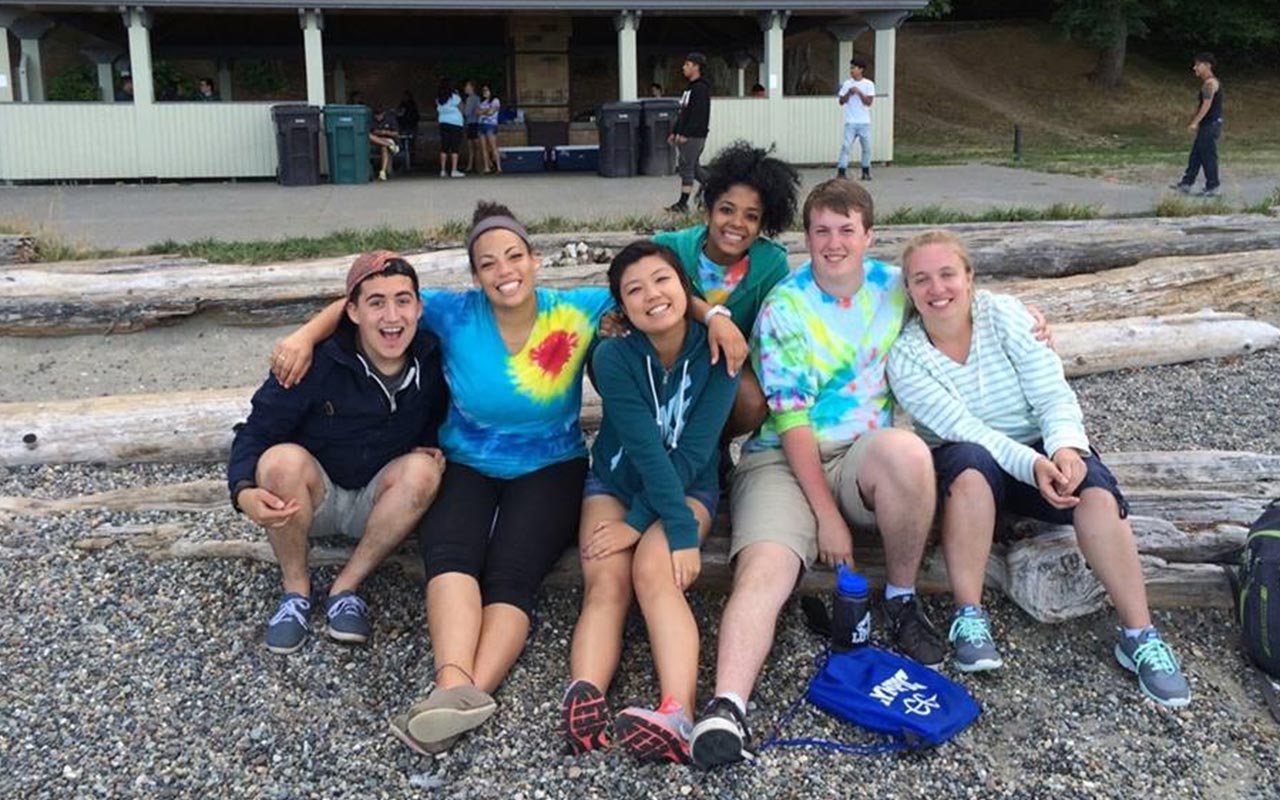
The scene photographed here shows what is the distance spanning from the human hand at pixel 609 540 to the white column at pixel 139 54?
54.6ft

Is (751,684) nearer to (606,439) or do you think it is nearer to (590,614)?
(590,614)

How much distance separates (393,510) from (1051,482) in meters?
2.06

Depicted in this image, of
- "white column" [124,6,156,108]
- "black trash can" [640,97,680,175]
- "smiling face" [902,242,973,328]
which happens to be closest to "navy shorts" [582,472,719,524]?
"smiling face" [902,242,973,328]

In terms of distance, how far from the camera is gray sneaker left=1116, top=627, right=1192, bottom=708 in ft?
11.0

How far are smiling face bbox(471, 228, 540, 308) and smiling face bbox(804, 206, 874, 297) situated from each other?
938mm

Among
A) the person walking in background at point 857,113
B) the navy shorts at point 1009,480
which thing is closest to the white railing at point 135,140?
the person walking in background at point 857,113

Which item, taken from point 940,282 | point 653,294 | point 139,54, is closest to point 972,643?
point 940,282

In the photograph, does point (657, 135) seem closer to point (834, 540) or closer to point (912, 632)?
point (834, 540)

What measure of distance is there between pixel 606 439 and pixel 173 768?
161cm

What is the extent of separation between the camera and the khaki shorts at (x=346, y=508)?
3.91 meters

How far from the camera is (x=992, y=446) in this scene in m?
3.66

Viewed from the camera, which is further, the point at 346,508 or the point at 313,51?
the point at 313,51

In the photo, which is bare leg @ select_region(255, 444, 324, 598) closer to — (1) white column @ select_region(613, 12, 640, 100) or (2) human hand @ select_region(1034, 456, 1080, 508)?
(2) human hand @ select_region(1034, 456, 1080, 508)

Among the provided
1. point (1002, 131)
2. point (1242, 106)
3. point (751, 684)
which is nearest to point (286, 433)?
point (751, 684)
